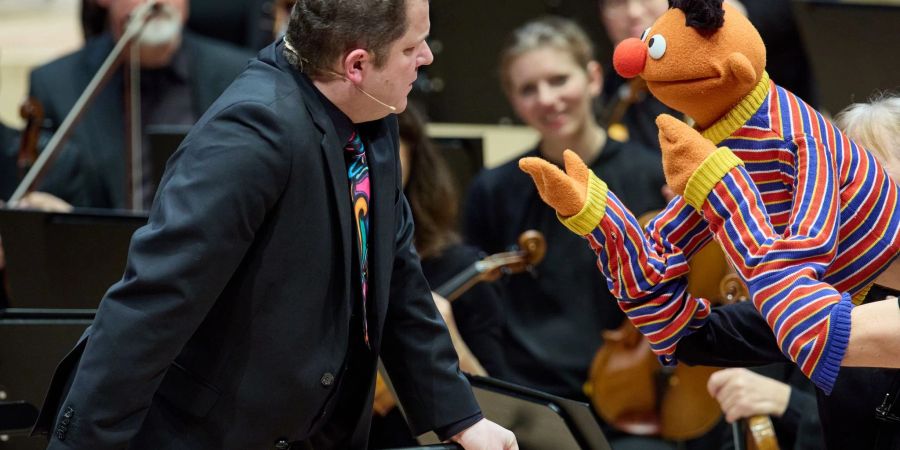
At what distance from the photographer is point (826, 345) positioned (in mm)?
1307

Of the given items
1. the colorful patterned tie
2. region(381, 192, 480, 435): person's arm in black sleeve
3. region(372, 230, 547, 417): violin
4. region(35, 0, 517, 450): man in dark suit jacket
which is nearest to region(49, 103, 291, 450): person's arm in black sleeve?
region(35, 0, 517, 450): man in dark suit jacket

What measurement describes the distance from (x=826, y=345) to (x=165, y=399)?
0.83m

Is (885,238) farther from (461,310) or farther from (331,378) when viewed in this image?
(461,310)

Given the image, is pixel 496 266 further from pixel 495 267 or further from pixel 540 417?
pixel 540 417

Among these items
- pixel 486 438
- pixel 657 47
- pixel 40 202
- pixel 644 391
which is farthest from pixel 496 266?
pixel 657 47

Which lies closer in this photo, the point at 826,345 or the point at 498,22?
the point at 826,345

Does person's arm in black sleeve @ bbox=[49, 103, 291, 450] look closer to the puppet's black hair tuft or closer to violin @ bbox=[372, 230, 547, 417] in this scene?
the puppet's black hair tuft

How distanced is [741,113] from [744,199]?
0.43ft

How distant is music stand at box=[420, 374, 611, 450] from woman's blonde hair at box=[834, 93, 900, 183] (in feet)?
1.73

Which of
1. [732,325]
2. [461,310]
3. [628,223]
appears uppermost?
[628,223]

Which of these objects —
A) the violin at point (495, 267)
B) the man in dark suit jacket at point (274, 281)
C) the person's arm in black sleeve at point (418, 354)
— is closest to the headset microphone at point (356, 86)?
the man in dark suit jacket at point (274, 281)

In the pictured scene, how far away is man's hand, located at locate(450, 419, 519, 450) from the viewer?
5.36 feet

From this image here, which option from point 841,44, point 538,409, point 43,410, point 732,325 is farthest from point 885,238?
point 841,44

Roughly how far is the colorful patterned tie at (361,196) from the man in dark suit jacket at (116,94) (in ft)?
5.31
